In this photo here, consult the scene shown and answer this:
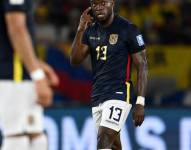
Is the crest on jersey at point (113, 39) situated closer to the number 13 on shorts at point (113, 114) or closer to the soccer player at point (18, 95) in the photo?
the number 13 on shorts at point (113, 114)

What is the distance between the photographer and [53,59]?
12648mm

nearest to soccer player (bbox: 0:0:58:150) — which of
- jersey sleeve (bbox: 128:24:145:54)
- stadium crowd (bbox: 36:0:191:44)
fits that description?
jersey sleeve (bbox: 128:24:145:54)

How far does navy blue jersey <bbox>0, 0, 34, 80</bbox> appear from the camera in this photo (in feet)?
17.6

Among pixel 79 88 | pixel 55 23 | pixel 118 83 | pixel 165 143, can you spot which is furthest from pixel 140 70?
pixel 55 23

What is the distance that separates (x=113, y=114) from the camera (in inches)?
277

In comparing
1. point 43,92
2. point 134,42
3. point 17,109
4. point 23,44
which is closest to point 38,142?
point 17,109

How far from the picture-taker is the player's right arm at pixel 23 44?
5.20 m

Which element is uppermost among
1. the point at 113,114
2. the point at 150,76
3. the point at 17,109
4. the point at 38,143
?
the point at 17,109

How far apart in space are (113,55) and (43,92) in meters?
1.88

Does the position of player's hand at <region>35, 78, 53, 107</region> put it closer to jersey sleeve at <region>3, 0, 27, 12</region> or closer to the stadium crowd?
jersey sleeve at <region>3, 0, 27, 12</region>

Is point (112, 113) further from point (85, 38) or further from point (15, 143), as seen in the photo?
point (15, 143)

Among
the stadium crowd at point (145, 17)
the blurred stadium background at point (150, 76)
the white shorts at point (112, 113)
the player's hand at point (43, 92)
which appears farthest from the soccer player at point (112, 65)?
the stadium crowd at point (145, 17)

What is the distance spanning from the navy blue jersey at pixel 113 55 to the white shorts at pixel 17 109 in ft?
5.15

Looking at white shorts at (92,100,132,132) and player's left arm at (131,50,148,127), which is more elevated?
player's left arm at (131,50,148,127)
